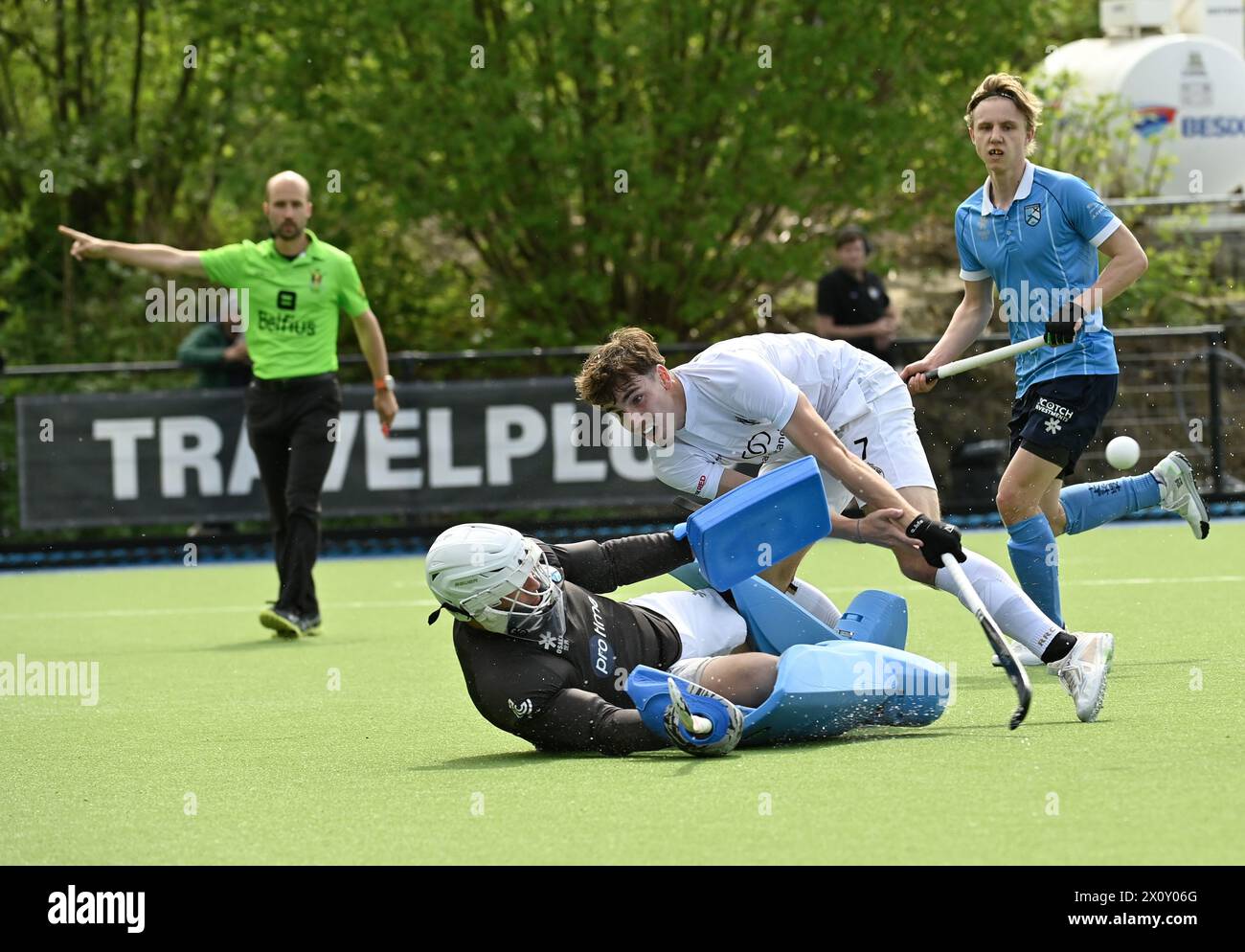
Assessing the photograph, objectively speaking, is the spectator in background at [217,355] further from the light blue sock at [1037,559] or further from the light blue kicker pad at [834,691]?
the light blue kicker pad at [834,691]

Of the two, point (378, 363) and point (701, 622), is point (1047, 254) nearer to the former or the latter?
point (701, 622)

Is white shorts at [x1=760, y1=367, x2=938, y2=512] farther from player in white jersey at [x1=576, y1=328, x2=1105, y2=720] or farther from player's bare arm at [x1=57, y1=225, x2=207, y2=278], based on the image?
player's bare arm at [x1=57, y1=225, x2=207, y2=278]

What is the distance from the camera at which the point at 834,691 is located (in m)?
4.91

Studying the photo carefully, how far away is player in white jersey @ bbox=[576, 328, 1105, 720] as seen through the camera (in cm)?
520

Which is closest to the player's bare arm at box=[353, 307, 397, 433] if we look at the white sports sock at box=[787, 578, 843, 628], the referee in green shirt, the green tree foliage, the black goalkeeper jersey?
the referee in green shirt

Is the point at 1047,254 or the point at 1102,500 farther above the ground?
the point at 1047,254

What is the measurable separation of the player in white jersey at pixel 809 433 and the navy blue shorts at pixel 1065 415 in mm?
550

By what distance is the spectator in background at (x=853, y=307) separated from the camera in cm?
1286

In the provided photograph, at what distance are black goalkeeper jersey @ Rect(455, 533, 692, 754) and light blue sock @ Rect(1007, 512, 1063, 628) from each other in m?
1.79

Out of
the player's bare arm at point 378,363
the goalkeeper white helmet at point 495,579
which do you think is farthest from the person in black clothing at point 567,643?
the player's bare arm at point 378,363

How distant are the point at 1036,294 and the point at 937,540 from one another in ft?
5.38

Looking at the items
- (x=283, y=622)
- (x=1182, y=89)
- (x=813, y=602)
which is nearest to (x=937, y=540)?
(x=813, y=602)

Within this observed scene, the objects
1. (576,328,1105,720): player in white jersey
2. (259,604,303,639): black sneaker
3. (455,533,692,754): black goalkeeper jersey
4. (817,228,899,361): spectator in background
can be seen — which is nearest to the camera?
(455,533,692,754): black goalkeeper jersey
